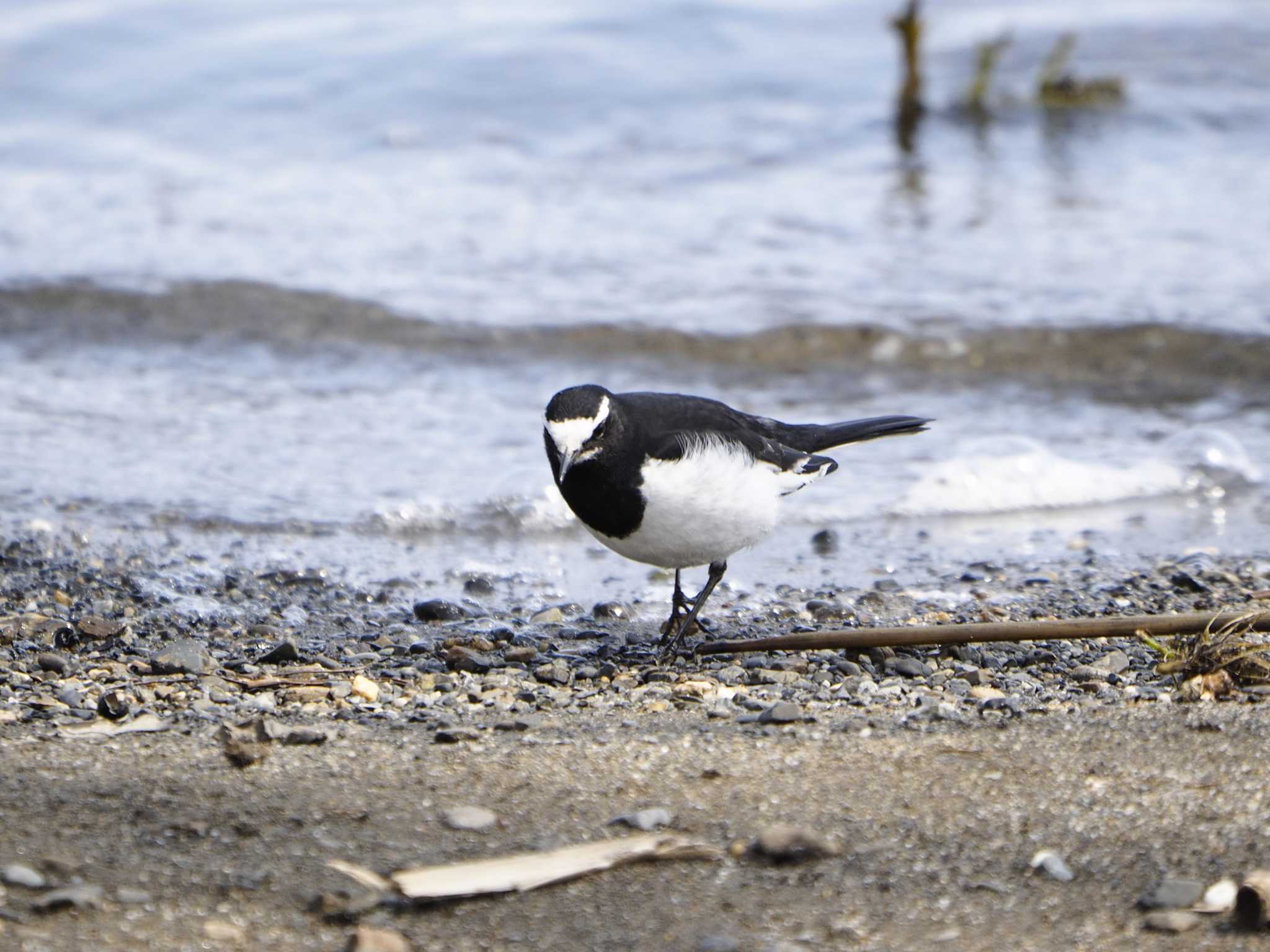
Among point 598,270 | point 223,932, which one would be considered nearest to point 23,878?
point 223,932

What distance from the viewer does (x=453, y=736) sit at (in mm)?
3600

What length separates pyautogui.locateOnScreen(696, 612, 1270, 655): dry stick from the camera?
4.07 metres

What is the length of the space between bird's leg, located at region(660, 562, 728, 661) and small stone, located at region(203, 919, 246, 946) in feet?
6.41

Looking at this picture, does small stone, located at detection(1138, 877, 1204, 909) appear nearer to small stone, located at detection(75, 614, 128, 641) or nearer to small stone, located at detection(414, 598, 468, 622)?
small stone, located at detection(414, 598, 468, 622)

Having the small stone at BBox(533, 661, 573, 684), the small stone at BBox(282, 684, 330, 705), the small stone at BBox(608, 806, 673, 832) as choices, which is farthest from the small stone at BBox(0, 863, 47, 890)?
the small stone at BBox(533, 661, 573, 684)

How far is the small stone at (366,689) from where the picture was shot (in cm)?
407

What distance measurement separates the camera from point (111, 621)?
463 centimetres

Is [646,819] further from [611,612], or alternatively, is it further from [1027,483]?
[1027,483]

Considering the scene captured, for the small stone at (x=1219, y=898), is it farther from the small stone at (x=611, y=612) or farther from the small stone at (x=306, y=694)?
the small stone at (x=611, y=612)

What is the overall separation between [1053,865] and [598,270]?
7.61 metres

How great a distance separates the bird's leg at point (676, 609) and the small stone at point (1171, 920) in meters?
2.22

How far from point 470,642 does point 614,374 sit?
14.5 ft

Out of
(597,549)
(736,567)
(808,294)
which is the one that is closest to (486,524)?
(597,549)

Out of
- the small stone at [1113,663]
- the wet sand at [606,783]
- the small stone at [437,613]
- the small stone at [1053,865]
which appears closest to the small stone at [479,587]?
the small stone at [437,613]
